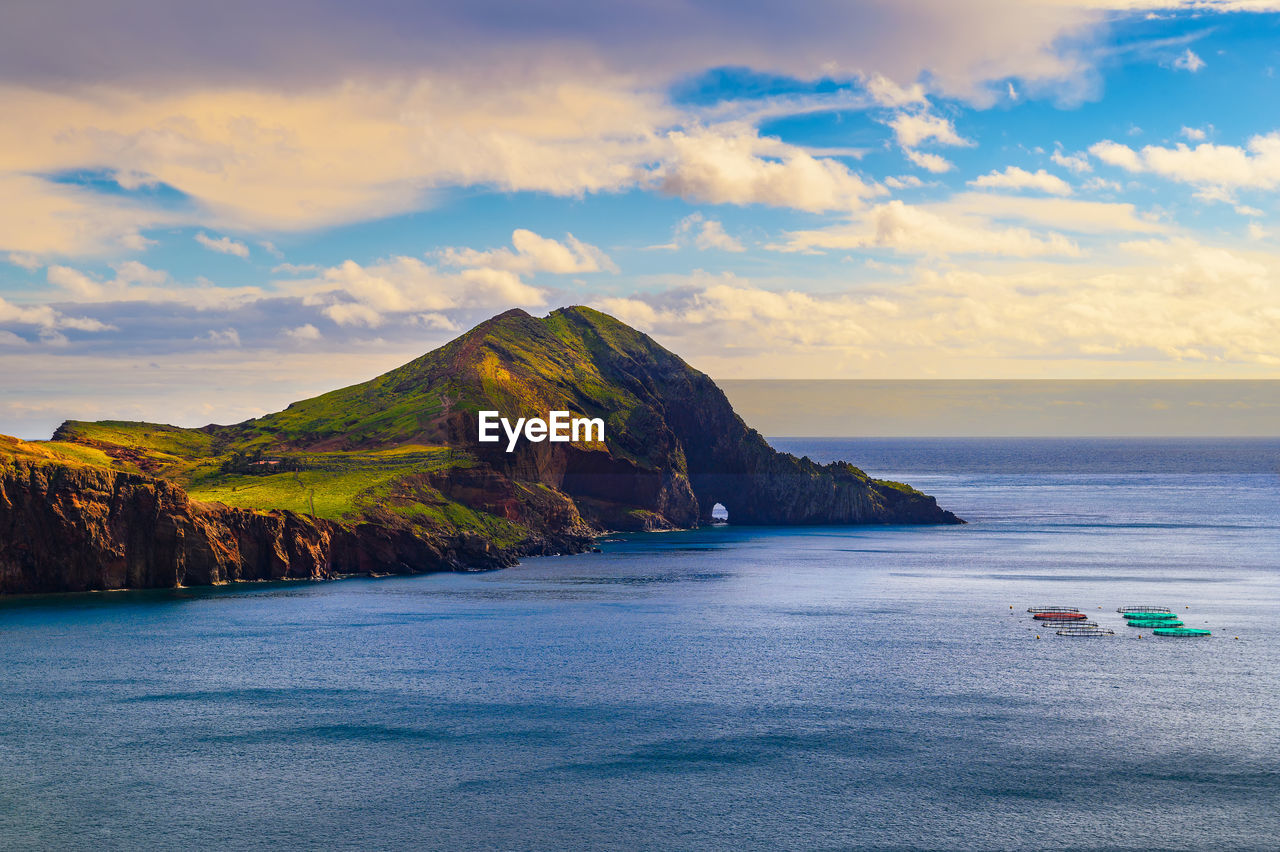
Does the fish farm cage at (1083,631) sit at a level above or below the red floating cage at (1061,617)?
below

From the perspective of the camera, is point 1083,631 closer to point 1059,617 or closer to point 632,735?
point 1059,617

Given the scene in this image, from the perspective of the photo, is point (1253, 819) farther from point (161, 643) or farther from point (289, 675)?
point (161, 643)

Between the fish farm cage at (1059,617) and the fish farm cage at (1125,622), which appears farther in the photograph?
the fish farm cage at (1059,617)

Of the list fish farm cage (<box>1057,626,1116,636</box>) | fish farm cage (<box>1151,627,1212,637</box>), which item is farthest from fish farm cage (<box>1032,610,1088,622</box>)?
fish farm cage (<box>1151,627,1212,637</box>)

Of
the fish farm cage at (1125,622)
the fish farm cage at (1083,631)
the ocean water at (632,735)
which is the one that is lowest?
the ocean water at (632,735)

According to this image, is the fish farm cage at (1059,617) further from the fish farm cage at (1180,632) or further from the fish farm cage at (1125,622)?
the fish farm cage at (1180,632)

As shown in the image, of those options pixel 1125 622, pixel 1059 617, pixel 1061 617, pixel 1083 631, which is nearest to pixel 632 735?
pixel 1083 631

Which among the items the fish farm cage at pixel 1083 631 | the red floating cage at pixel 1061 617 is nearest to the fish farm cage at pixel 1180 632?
the fish farm cage at pixel 1083 631

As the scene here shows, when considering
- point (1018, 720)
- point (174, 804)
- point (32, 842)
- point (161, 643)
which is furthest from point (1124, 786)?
point (161, 643)

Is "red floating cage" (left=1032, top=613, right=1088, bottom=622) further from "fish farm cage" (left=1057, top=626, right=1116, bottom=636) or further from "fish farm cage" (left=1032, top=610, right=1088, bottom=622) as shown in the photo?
"fish farm cage" (left=1057, top=626, right=1116, bottom=636)
